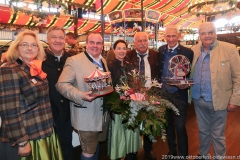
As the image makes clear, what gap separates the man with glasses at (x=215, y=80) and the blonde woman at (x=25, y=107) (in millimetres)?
1677

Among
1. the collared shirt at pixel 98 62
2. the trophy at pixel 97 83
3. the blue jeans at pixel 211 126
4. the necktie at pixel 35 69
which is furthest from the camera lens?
the blue jeans at pixel 211 126

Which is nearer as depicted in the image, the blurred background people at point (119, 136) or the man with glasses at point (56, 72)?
the man with glasses at point (56, 72)

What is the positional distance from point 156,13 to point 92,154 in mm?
7902

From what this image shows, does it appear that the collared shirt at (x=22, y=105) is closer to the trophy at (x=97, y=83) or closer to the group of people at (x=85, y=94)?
the group of people at (x=85, y=94)

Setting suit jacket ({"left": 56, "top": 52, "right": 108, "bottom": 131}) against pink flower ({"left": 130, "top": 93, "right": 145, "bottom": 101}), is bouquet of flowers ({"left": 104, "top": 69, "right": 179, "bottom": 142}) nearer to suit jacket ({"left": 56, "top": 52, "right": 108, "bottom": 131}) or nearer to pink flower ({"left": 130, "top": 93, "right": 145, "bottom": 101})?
Result: pink flower ({"left": 130, "top": 93, "right": 145, "bottom": 101})

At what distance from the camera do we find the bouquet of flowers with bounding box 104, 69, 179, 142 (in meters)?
1.91

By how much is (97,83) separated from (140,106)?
0.47m

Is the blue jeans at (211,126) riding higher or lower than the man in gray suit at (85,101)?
lower

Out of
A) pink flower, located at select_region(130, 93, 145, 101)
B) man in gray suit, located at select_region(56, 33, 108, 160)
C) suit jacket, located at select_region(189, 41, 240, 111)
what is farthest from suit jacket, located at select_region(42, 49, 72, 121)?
suit jacket, located at select_region(189, 41, 240, 111)

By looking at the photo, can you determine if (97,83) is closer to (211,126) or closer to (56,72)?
(56,72)

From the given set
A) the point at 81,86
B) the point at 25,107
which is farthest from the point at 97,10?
the point at 25,107

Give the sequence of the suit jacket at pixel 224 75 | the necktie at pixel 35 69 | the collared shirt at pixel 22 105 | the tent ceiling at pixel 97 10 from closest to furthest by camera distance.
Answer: the collared shirt at pixel 22 105
the necktie at pixel 35 69
the suit jacket at pixel 224 75
the tent ceiling at pixel 97 10

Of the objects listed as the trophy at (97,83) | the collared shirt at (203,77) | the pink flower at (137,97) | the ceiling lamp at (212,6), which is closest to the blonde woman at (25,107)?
the trophy at (97,83)

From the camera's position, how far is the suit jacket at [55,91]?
2.02m
